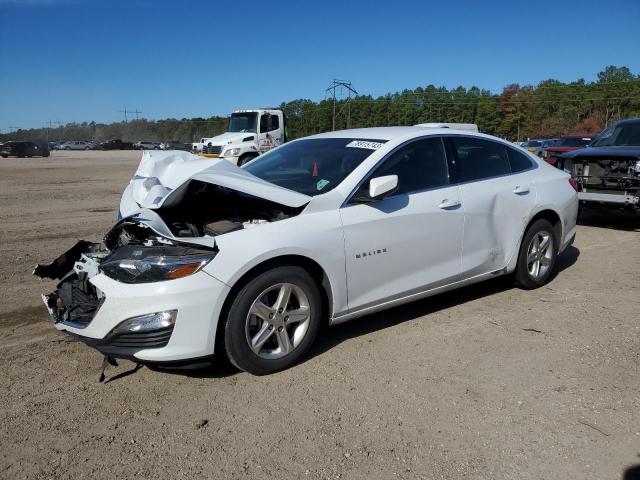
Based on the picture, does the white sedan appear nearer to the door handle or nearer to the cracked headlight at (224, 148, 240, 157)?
the door handle

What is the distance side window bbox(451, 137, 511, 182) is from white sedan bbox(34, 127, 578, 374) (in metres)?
0.02

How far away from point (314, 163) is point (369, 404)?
210 centimetres

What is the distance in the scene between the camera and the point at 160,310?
3.22m

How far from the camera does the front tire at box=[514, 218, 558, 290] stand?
5.34 meters

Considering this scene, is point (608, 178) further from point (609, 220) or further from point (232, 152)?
point (232, 152)

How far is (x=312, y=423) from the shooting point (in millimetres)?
3123

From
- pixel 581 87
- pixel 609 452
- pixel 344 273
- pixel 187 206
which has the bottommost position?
pixel 609 452

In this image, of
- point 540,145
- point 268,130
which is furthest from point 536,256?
point 540,145

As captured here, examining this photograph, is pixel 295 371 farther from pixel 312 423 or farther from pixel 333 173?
pixel 333 173

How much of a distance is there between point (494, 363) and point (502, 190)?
70.8 inches

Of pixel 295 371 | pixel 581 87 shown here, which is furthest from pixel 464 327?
pixel 581 87

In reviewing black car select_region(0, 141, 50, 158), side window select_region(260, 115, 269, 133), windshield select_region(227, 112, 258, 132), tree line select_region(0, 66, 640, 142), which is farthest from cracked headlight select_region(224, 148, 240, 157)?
tree line select_region(0, 66, 640, 142)

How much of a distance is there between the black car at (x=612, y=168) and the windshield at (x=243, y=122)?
13.4 m

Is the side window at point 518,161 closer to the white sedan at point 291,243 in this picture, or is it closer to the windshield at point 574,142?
the white sedan at point 291,243
